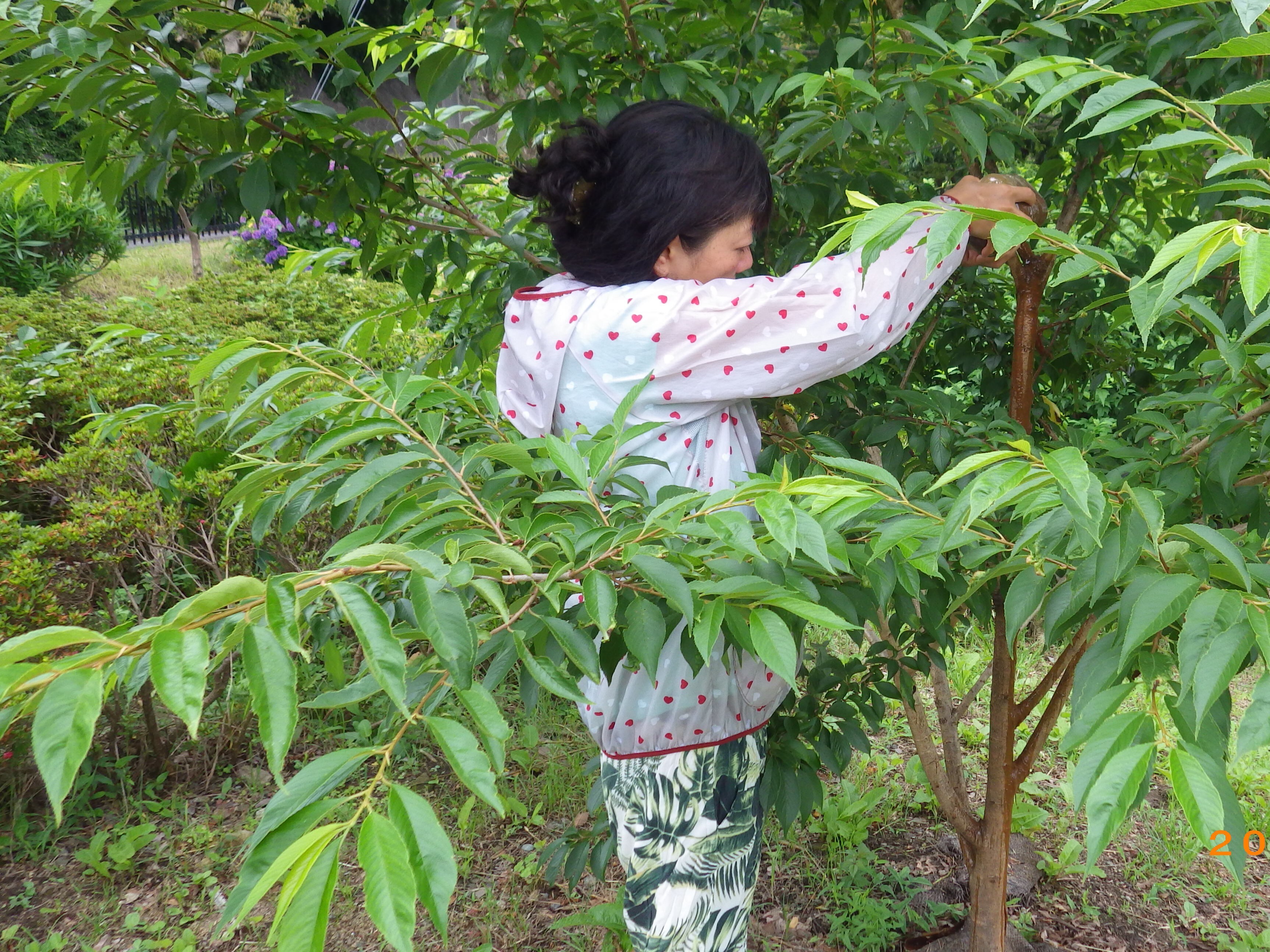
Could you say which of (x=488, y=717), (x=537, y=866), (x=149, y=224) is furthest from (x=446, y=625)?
(x=149, y=224)

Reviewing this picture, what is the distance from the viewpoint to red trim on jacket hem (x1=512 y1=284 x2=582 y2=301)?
1665 mm

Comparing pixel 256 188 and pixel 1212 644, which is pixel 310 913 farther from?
pixel 256 188

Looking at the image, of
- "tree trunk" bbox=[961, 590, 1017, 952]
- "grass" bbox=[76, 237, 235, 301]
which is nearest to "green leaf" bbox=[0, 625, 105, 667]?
"tree trunk" bbox=[961, 590, 1017, 952]

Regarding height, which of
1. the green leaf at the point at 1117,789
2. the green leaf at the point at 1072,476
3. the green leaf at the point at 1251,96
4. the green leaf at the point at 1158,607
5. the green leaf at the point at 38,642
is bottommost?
the green leaf at the point at 1117,789

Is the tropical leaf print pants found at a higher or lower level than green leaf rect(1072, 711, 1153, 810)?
lower

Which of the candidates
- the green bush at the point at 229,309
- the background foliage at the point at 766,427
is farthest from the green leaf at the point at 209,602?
the green bush at the point at 229,309

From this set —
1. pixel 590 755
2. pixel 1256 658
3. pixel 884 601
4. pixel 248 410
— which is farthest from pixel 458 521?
pixel 590 755

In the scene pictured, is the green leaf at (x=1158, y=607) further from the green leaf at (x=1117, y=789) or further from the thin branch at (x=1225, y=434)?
the thin branch at (x=1225, y=434)

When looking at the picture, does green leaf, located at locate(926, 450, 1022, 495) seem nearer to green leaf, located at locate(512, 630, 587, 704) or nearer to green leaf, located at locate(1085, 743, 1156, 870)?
green leaf, located at locate(1085, 743, 1156, 870)

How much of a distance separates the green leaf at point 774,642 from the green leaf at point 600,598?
0.15m

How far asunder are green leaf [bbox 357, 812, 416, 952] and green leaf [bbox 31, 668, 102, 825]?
19cm

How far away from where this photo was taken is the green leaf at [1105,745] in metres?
0.77

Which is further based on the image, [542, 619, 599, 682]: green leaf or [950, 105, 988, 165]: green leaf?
[950, 105, 988, 165]: green leaf

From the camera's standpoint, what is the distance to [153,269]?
1021 cm
